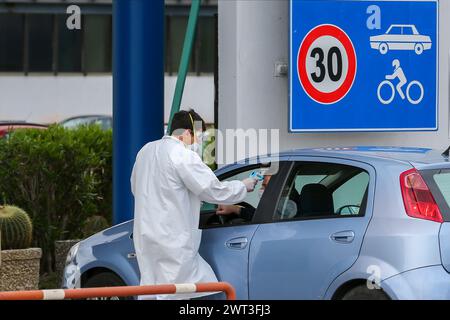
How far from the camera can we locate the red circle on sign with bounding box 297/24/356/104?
11945mm

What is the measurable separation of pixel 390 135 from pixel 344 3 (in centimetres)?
153

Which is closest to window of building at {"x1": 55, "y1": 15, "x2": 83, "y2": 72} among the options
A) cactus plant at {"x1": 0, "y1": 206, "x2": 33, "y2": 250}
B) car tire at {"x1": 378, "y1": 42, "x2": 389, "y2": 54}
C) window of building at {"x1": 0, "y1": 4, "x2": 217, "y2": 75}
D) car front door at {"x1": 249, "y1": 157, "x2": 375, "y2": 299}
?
window of building at {"x1": 0, "y1": 4, "x2": 217, "y2": 75}

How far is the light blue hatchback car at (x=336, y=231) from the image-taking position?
6.83m

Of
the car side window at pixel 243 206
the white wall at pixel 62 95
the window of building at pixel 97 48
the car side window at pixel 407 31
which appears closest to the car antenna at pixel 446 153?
the car side window at pixel 243 206

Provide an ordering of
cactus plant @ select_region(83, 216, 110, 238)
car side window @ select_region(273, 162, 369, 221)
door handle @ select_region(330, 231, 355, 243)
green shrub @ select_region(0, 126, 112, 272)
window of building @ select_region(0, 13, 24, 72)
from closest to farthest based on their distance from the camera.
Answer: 1. door handle @ select_region(330, 231, 355, 243)
2. car side window @ select_region(273, 162, 369, 221)
3. green shrub @ select_region(0, 126, 112, 272)
4. cactus plant @ select_region(83, 216, 110, 238)
5. window of building @ select_region(0, 13, 24, 72)

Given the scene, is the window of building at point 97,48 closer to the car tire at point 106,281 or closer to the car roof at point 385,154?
the car tire at point 106,281

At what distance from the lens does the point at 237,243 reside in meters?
7.89

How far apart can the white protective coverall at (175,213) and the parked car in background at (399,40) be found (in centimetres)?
469

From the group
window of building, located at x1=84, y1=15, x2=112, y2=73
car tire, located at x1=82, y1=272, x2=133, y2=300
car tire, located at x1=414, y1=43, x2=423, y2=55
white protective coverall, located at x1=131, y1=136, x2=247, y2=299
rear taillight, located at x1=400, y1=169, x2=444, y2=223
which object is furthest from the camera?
window of building, located at x1=84, y1=15, x2=112, y2=73

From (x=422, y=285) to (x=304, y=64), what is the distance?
18.1ft

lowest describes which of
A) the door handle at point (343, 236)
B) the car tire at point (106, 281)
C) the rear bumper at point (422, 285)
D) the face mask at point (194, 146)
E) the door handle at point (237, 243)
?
the car tire at point (106, 281)

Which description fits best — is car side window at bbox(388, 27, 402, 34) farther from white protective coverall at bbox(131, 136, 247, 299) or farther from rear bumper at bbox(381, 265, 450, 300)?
rear bumper at bbox(381, 265, 450, 300)

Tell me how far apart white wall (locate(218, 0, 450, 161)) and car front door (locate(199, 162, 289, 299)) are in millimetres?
3567

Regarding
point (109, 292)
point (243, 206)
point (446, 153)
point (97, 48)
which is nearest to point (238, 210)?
point (243, 206)
